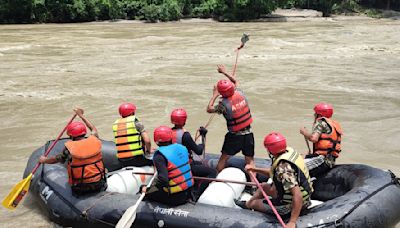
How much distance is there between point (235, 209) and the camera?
14.6 ft

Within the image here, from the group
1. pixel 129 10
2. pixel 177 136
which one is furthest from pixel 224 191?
pixel 129 10

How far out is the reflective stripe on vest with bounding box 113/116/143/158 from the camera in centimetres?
534

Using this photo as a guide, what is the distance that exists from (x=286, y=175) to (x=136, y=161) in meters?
2.02

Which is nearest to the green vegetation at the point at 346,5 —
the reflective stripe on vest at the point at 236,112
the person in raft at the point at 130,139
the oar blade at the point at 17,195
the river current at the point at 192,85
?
the river current at the point at 192,85

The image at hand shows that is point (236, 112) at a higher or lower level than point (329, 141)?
higher

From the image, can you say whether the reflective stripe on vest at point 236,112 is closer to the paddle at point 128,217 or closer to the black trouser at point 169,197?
the black trouser at point 169,197

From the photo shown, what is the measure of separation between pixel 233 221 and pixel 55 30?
82.0ft

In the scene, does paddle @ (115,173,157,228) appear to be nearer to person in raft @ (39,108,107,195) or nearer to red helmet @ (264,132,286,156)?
person in raft @ (39,108,107,195)

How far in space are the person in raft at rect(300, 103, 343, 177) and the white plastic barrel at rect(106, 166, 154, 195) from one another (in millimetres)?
1709

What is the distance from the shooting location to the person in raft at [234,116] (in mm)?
5320

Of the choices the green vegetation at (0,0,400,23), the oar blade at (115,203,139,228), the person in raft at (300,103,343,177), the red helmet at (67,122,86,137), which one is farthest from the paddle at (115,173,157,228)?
the green vegetation at (0,0,400,23)

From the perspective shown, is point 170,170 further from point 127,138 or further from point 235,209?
point 127,138

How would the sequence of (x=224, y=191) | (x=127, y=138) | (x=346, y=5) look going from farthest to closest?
(x=346, y=5)
(x=127, y=138)
(x=224, y=191)

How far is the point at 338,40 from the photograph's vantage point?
21906mm
